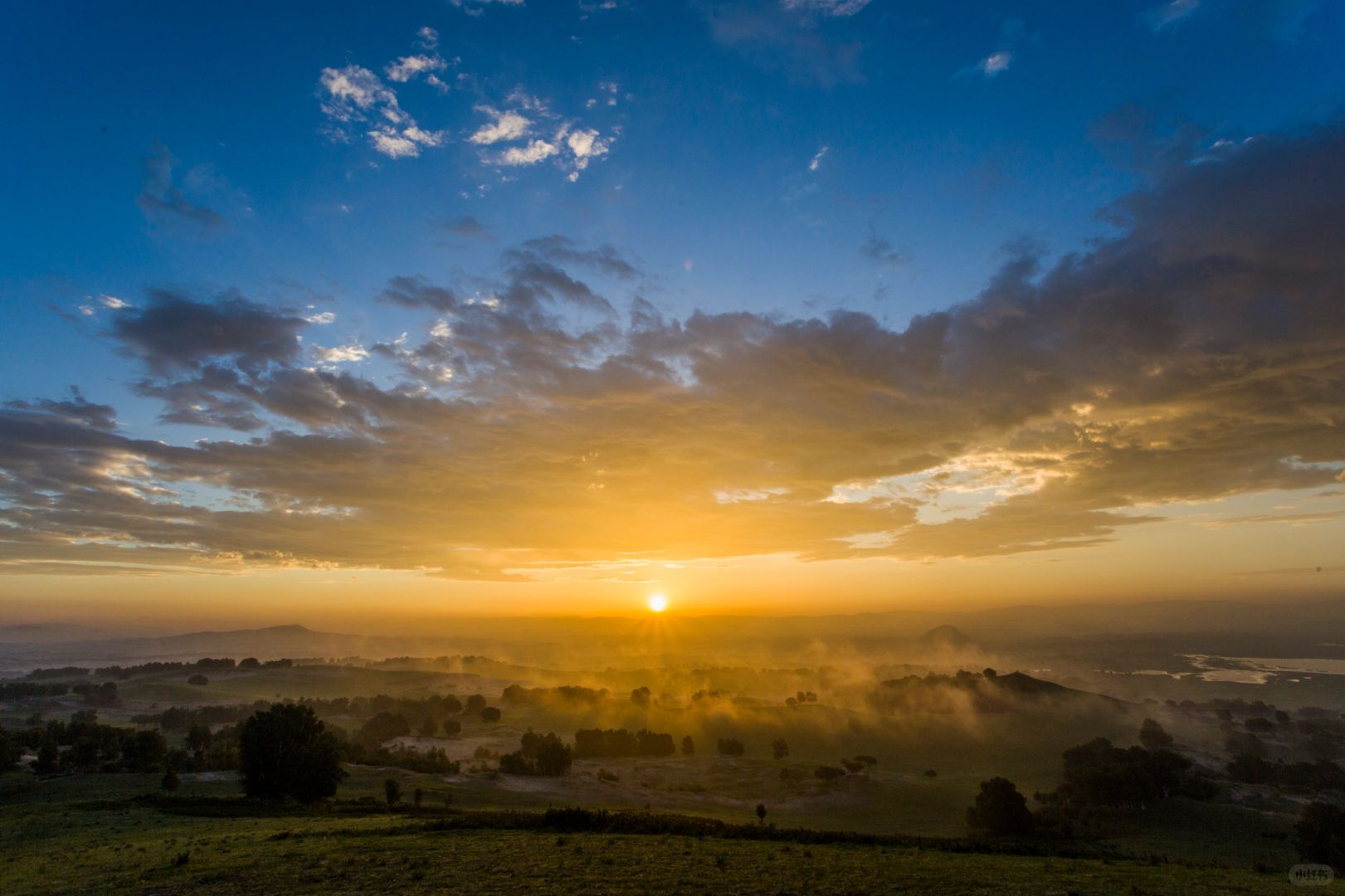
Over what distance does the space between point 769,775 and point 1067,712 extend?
4781 inches

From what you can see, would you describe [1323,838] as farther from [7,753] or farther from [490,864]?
[7,753]

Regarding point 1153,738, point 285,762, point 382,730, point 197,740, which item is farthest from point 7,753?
point 1153,738

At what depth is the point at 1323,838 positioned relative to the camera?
199ft

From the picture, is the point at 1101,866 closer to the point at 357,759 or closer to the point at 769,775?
the point at 769,775

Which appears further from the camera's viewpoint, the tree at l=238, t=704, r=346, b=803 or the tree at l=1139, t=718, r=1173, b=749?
the tree at l=1139, t=718, r=1173, b=749

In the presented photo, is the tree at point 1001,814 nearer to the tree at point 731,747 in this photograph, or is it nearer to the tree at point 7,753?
the tree at point 731,747

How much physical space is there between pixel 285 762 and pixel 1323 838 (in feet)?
346

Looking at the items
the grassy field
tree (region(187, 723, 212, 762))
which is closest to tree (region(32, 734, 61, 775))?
tree (region(187, 723, 212, 762))

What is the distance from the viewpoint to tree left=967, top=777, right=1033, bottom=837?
77062 millimetres

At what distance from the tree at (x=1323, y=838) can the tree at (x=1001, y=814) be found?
25.9 m

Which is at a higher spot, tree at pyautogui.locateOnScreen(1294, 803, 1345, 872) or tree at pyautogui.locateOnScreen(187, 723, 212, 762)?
tree at pyautogui.locateOnScreen(1294, 803, 1345, 872)

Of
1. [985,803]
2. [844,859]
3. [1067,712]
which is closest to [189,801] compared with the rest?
[844,859]

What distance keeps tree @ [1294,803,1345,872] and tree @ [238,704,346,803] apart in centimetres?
9989

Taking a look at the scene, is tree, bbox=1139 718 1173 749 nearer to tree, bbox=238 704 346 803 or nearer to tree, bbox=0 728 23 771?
tree, bbox=238 704 346 803
